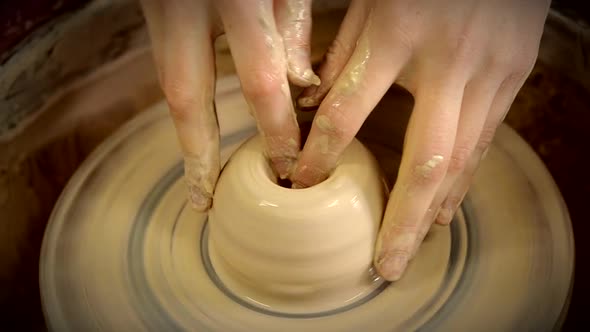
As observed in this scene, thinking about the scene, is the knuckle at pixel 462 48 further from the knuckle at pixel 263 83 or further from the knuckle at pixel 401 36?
the knuckle at pixel 263 83

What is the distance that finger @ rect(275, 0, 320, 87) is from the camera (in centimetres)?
95

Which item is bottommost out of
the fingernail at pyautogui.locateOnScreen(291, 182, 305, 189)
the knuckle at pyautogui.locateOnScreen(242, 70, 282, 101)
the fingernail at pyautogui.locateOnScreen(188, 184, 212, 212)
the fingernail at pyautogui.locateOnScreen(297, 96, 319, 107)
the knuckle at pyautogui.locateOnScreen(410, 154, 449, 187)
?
the fingernail at pyautogui.locateOnScreen(188, 184, 212, 212)

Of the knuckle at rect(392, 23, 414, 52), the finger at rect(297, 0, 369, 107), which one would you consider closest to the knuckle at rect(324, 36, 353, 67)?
the finger at rect(297, 0, 369, 107)

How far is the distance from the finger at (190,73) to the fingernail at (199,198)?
2 cm

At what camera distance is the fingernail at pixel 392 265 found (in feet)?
3.18

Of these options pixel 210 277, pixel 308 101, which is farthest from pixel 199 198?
pixel 308 101

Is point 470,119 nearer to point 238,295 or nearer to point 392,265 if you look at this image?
point 392,265

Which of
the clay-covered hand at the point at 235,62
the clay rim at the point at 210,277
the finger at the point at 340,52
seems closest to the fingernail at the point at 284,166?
the clay-covered hand at the point at 235,62

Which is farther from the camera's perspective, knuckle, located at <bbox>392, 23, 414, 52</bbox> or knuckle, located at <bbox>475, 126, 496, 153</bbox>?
knuckle, located at <bbox>475, 126, 496, 153</bbox>

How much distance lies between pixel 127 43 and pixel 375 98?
0.90 m

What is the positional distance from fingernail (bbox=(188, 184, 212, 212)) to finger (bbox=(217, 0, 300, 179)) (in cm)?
18

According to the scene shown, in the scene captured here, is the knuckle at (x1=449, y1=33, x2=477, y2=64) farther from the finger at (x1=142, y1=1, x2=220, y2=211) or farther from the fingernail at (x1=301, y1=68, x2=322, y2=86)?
the finger at (x1=142, y1=1, x2=220, y2=211)

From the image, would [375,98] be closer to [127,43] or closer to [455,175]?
[455,175]

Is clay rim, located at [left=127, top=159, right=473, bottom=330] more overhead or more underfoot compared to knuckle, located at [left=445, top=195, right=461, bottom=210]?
more underfoot
